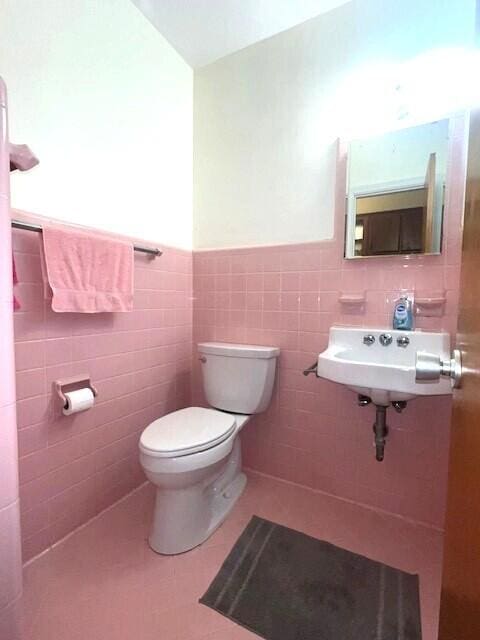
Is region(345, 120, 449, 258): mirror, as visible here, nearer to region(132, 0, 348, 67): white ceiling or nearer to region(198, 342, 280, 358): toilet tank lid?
region(198, 342, 280, 358): toilet tank lid

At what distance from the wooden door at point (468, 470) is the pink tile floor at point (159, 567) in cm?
77

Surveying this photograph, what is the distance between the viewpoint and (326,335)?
1502 millimetres

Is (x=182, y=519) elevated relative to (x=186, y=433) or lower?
lower

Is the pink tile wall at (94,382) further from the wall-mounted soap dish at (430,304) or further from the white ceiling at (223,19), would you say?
the wall-mounted soap dish at (430,304)

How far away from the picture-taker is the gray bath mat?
0.94m

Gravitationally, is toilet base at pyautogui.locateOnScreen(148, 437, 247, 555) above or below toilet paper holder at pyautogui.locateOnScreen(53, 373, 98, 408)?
below

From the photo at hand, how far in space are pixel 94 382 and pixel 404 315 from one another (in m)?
1.36

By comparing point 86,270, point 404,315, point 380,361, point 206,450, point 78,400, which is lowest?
point 206,450

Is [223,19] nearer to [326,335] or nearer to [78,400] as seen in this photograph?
[326,335]

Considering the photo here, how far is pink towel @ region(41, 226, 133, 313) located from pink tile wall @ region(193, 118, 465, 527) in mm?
571

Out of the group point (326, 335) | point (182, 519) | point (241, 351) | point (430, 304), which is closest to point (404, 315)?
point (430, 304)

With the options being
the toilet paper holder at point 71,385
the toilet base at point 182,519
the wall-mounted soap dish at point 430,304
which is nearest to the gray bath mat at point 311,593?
the toilet base at point 182,519

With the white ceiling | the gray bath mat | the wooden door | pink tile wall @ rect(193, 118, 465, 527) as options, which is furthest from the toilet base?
the white ceiling

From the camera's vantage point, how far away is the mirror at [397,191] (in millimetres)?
1258
